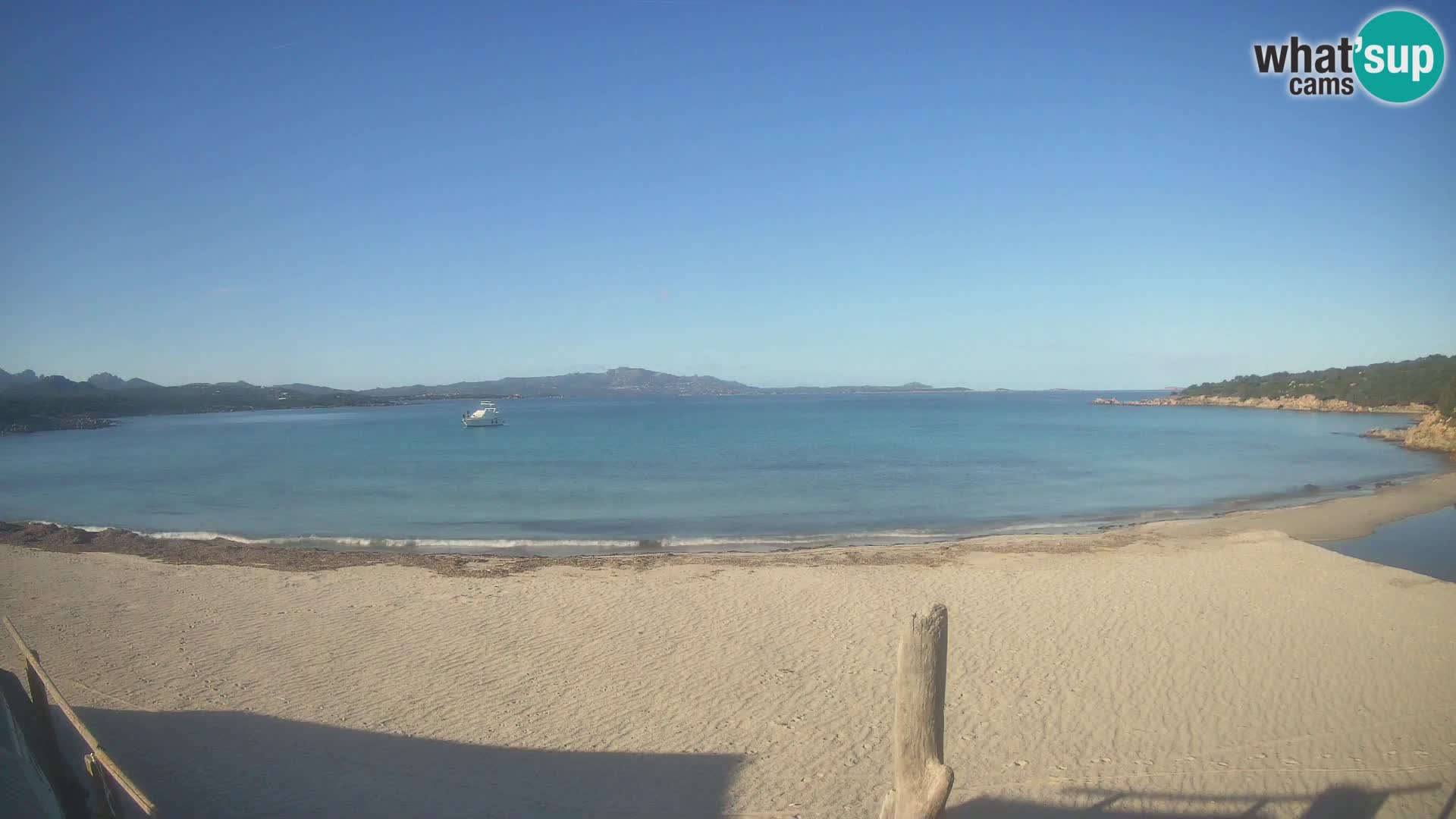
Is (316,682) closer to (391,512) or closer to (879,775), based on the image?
(879,775)

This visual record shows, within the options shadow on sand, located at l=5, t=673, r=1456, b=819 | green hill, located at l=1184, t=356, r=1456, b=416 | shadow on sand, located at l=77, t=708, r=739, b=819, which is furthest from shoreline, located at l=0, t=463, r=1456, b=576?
green hill, located at l=1184, t=356, r=1456, b=416

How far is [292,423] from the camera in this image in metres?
78.2

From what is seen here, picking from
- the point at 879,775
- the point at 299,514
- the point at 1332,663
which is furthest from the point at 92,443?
the point at 1332,663

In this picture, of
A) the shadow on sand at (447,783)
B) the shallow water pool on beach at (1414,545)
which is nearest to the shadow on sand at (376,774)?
the shadow on sand at (447,783)

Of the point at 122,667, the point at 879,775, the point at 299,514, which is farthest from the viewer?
the point at 299,514

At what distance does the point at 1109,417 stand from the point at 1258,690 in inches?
2970

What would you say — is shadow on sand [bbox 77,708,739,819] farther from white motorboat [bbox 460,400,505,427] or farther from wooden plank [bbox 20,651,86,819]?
white motorboat [bbox 460,400,505,427]

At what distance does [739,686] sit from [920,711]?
4.58 meters

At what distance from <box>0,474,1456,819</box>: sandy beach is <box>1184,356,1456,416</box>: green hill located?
37351mm

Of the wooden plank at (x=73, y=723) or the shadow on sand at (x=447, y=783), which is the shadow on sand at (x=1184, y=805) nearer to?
the shadow on sand at (x=447, y=783)

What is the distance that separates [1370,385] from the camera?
66312mm

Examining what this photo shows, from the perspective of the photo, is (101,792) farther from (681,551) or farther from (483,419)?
(483,419)

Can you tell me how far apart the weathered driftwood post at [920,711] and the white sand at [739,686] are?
232 cm

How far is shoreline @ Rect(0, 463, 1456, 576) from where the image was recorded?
43.9 ft
